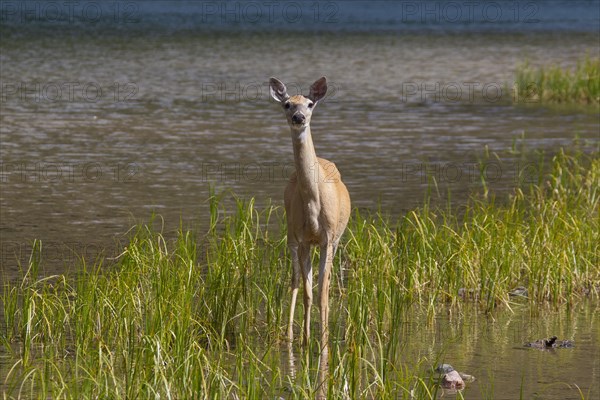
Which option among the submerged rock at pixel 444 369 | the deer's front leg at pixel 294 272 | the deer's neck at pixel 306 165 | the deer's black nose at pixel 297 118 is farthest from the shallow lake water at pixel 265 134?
the deer's black nose at pixel 297 118

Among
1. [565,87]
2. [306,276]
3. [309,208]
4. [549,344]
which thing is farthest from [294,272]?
[565,87]

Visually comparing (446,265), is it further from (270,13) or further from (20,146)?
(270,13)

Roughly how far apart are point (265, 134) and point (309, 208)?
14.9 metres

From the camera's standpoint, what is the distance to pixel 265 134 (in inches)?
972

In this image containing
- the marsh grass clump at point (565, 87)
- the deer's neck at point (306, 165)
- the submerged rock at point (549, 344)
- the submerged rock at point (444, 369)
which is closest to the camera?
the submerged rock at point (444, 369)

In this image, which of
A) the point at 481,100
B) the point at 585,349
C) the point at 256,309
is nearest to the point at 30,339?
the point at 256,309

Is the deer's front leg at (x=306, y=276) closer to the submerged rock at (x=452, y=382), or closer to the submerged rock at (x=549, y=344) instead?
the submerged rock at (x=452, y=382)

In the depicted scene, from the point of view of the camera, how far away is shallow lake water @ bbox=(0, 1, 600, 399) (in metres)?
Result: 10.7

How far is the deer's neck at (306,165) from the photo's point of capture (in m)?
9.61

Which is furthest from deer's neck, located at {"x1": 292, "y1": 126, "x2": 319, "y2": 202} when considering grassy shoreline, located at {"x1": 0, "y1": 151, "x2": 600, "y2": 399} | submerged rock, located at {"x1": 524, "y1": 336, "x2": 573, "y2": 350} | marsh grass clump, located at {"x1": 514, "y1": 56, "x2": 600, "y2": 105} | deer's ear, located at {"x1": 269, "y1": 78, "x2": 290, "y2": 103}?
marsh grass clump, located at {"x1": 514, "y1": 56, "x2": 600, "y2": 105}

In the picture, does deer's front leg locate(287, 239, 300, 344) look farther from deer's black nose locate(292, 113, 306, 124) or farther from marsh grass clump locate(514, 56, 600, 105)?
marsh grass clump locate(514, 56, 600, 105)

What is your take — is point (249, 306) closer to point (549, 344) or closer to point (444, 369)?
point (444, 369)

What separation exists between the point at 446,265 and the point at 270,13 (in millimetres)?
73562

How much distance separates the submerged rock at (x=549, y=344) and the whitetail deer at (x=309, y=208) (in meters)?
1.48
